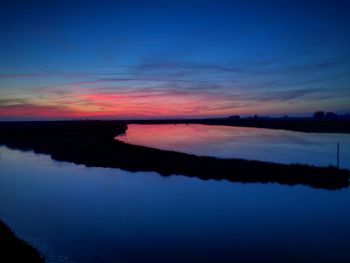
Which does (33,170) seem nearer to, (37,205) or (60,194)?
(60,194)

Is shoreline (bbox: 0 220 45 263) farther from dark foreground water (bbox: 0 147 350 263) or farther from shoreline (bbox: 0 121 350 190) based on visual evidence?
shoreline (bbox: 0 121 350 190)

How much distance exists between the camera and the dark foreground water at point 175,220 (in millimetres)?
13242

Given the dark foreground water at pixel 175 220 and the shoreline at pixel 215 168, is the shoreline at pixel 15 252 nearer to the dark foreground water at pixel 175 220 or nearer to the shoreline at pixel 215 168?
the dark foreground water at pixel 175 220

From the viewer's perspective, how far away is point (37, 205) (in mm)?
20312

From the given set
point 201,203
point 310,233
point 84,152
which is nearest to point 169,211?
point 201,203

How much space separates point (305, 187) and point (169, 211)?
36.5 feet

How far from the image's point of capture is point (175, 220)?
17375mm

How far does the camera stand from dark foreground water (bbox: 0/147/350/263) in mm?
13242

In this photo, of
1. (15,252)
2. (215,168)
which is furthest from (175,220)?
(215,168)

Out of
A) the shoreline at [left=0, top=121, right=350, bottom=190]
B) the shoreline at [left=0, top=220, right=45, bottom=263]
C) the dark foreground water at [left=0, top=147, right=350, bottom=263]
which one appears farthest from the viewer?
the shoreline at [left=0, top=121, right=350, bottom=190]

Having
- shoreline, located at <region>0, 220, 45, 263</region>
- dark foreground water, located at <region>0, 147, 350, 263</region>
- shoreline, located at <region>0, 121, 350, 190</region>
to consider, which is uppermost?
shoreline, located at <region>0, 121, 350, 190</region>

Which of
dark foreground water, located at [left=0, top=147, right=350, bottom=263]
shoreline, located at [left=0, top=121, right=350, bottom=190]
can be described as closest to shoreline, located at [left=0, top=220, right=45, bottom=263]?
dark foreground water, located at [left=0, top=147, right=350, bottom=263]

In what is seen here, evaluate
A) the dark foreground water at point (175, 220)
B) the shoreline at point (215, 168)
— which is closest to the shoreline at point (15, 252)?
the dark foreground water at point (175, 220)

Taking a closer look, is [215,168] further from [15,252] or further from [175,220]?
[15,252]
